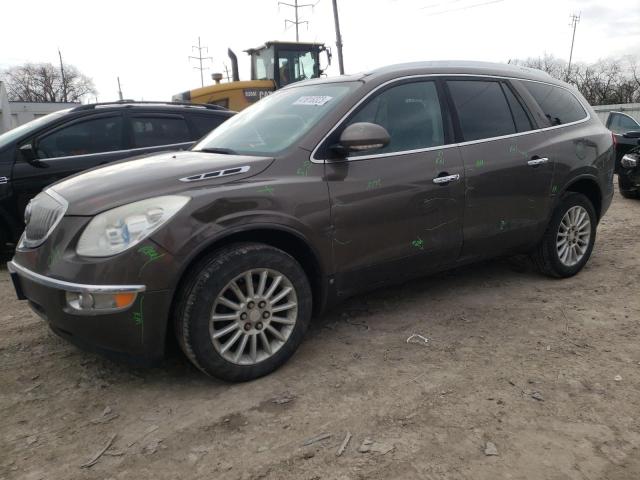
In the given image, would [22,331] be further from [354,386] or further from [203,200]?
[354,386]

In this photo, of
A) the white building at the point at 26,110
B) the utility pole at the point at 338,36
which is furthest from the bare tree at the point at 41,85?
the utility pole at the point at 338,36

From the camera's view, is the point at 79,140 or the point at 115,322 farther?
the point at 79,140

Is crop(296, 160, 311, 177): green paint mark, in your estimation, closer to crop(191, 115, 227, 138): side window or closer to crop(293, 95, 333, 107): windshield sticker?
crop(293, 95, 333, 107): windshield sticker

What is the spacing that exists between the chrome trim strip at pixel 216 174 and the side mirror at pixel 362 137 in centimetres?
61

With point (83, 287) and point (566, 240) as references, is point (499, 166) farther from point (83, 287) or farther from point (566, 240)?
point (83, 287)

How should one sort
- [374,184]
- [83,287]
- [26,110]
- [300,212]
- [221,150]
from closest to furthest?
[83,287] < [300,212] < [374,184] < [221,150] < [26,110]

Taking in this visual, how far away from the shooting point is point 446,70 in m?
3.83

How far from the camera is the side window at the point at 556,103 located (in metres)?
4.31

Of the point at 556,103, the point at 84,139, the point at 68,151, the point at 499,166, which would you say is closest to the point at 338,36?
the point at 84,139

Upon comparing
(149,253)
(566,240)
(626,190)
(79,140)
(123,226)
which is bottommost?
(626,190)

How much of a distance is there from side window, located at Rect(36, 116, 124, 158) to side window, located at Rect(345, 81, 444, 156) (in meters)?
3.65

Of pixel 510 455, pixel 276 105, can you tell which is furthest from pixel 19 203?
pixel 510 455

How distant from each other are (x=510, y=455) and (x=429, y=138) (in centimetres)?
214

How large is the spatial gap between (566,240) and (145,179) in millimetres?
3550
